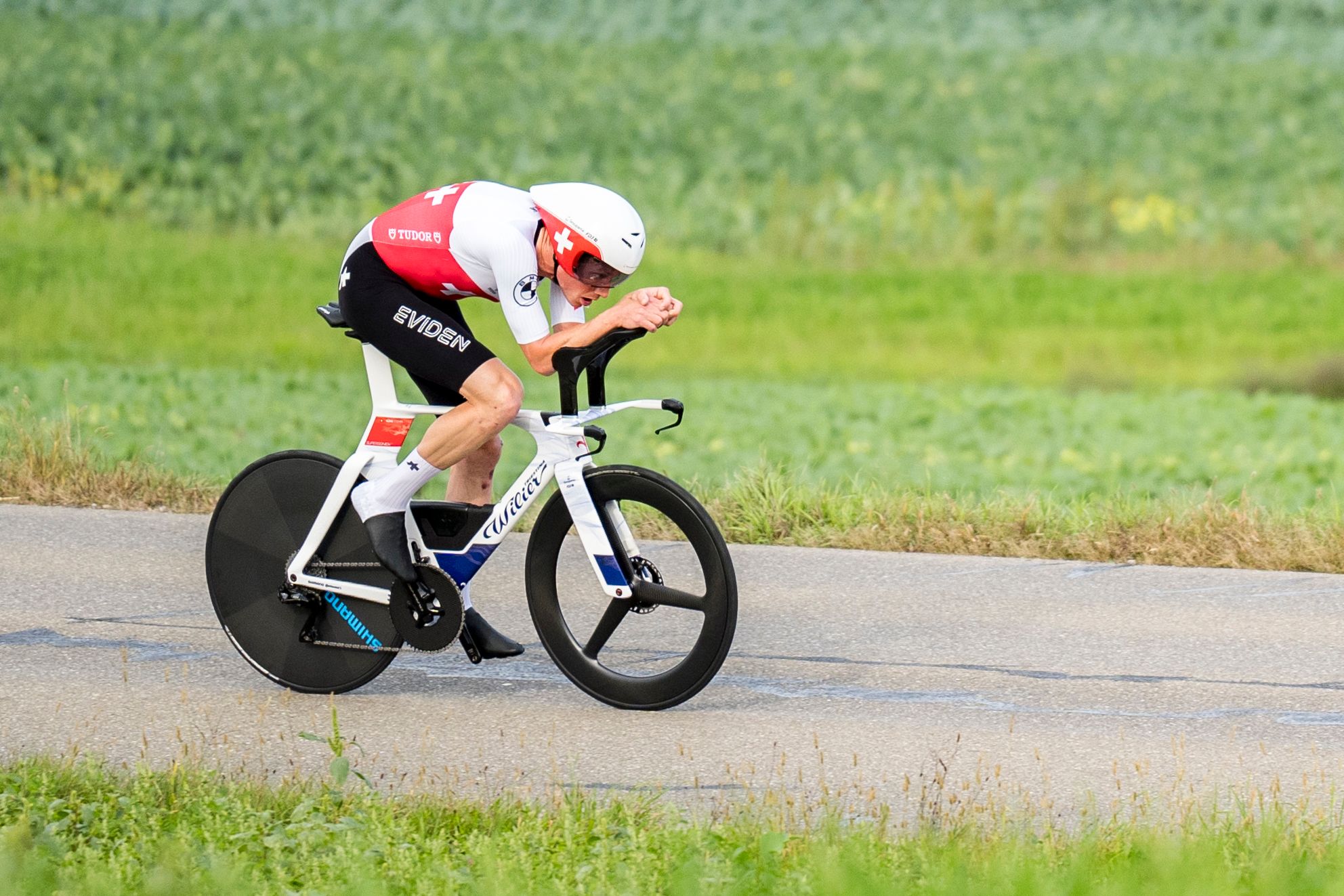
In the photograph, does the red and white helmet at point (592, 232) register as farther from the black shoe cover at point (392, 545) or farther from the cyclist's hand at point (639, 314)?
the black shoe cover at point (392, 545)

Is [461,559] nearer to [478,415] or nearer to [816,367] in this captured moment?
[478,415]

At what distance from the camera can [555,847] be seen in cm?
483

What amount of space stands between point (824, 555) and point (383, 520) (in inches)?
113

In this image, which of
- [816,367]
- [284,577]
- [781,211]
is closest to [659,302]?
[284,577]

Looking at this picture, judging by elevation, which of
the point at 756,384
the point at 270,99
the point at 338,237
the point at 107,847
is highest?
the point at 270,99

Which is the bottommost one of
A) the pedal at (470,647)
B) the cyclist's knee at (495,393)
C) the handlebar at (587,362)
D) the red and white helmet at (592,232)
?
the pedal at (470,647)

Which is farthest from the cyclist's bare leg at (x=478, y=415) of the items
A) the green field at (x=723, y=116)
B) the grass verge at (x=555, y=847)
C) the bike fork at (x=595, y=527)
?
the green field at (x=723, y=116)

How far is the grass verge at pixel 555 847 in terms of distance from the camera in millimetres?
4383

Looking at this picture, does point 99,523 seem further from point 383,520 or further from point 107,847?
point 107,847

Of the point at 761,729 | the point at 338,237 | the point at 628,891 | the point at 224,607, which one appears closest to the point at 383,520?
the point at 224,607

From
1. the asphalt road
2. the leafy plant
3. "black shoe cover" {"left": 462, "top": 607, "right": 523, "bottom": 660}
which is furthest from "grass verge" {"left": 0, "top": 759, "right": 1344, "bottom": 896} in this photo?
"black shoe cover" {"left": 462, "top": 607, "right": 523, "bottom": 660}

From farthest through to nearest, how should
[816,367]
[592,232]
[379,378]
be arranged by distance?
[816,367]
[379,378]
[592,232]

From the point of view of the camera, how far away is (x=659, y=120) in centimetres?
2717

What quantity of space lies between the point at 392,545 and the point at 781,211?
19.0 metres
